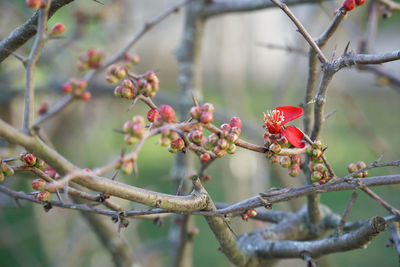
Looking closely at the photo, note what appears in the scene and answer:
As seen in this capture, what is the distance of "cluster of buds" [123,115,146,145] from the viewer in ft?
2.16

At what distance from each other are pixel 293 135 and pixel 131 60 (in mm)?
489

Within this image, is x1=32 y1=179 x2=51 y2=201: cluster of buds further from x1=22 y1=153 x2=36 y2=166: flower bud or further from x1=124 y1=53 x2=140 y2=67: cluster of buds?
x1=124 y1=53 x2=140 y2=67: cluster of buds

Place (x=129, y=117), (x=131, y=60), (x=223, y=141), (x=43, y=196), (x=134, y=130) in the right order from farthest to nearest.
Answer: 1. (x=129, y=117)
2. (x=131, y=60)
3. (x=43, y=196)
4. (x=223, y=141)
5. (x=134, y=130)

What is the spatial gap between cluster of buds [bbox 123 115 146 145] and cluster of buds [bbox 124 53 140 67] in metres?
0.46

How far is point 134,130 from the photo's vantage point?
2.17 feet

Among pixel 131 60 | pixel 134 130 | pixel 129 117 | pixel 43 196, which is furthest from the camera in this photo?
pixel 129 117

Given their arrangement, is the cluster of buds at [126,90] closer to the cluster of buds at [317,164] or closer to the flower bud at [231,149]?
the flower bud at [231,149]

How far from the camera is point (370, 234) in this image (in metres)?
0.96

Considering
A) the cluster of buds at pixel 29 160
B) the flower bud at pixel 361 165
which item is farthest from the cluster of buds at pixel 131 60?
the flower bud at pixel 361 165

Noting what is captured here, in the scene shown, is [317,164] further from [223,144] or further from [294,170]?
[223,144]

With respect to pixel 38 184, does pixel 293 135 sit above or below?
above

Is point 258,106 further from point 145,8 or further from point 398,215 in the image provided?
point 398,215

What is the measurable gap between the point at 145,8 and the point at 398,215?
180 inches

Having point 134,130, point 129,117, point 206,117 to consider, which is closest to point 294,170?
point 206,117
